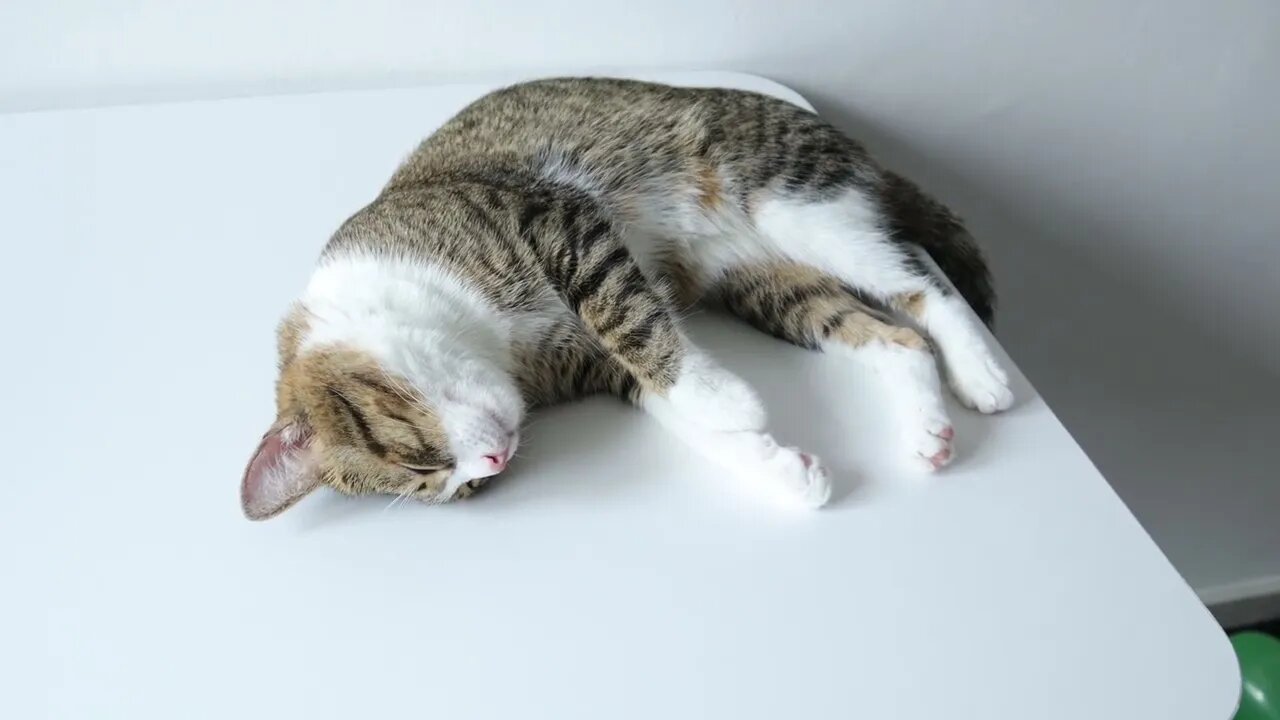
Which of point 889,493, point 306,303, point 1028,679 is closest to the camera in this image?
point 1028,679

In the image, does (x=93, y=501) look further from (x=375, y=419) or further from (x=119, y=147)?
(x=119, y=147)

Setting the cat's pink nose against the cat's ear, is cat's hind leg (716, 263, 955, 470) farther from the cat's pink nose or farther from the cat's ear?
the cat's ear

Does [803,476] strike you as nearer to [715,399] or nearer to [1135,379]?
[715,399]

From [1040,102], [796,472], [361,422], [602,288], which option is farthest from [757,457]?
[1040,102]

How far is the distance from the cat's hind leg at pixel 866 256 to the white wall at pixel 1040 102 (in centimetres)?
41

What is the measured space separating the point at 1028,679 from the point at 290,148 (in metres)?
1.12

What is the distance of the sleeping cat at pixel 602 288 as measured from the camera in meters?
0.96

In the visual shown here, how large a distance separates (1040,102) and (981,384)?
2.54 feet

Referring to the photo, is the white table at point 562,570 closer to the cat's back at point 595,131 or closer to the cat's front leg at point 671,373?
the cat's front leg at point 671,373

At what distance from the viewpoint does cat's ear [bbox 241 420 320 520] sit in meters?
0.91

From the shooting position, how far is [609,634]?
0.81 m

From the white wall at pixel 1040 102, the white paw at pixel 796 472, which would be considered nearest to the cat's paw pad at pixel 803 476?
the white paw at pixel 796 472

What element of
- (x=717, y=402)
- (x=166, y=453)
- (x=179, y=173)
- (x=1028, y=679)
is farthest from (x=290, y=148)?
(x=1028, y=679)

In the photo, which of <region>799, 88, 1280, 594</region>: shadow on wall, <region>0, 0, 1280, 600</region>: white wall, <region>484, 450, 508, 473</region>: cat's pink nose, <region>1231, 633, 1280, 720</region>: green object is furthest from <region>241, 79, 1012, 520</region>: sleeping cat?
<region>1231, 633, 1280, 720</region>: green object
